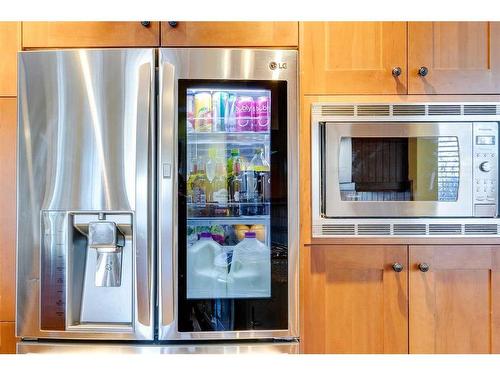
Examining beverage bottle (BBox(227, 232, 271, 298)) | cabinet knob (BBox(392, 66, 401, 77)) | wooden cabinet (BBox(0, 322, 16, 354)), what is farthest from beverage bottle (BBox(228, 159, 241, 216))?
wooden cabinet (BBox(0, 322, 16, 354))

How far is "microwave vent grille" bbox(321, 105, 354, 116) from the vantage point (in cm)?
137

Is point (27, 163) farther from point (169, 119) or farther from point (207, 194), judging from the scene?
point (207, 194)

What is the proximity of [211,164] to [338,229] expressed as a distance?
540 mm

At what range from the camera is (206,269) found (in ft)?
4.30

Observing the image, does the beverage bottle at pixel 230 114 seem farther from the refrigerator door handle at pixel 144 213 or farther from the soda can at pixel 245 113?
the refrigerator door handle at pixel 144 213

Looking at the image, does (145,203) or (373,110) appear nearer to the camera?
(145,203)

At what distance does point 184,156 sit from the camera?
129cm

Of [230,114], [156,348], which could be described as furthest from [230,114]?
[156,348]

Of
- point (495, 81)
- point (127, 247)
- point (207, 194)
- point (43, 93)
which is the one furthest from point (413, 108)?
point (43, 93)

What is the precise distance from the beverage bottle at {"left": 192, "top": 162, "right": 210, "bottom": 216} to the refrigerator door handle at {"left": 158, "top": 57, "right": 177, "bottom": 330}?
0.25 feet

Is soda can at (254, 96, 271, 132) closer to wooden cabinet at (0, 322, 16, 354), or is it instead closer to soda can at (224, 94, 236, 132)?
soda can at (224, 94, 236, 132)

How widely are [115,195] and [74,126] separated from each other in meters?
0.29

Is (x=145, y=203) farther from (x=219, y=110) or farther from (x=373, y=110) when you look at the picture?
(x=373, y=110)

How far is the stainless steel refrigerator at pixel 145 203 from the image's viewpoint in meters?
1.27
